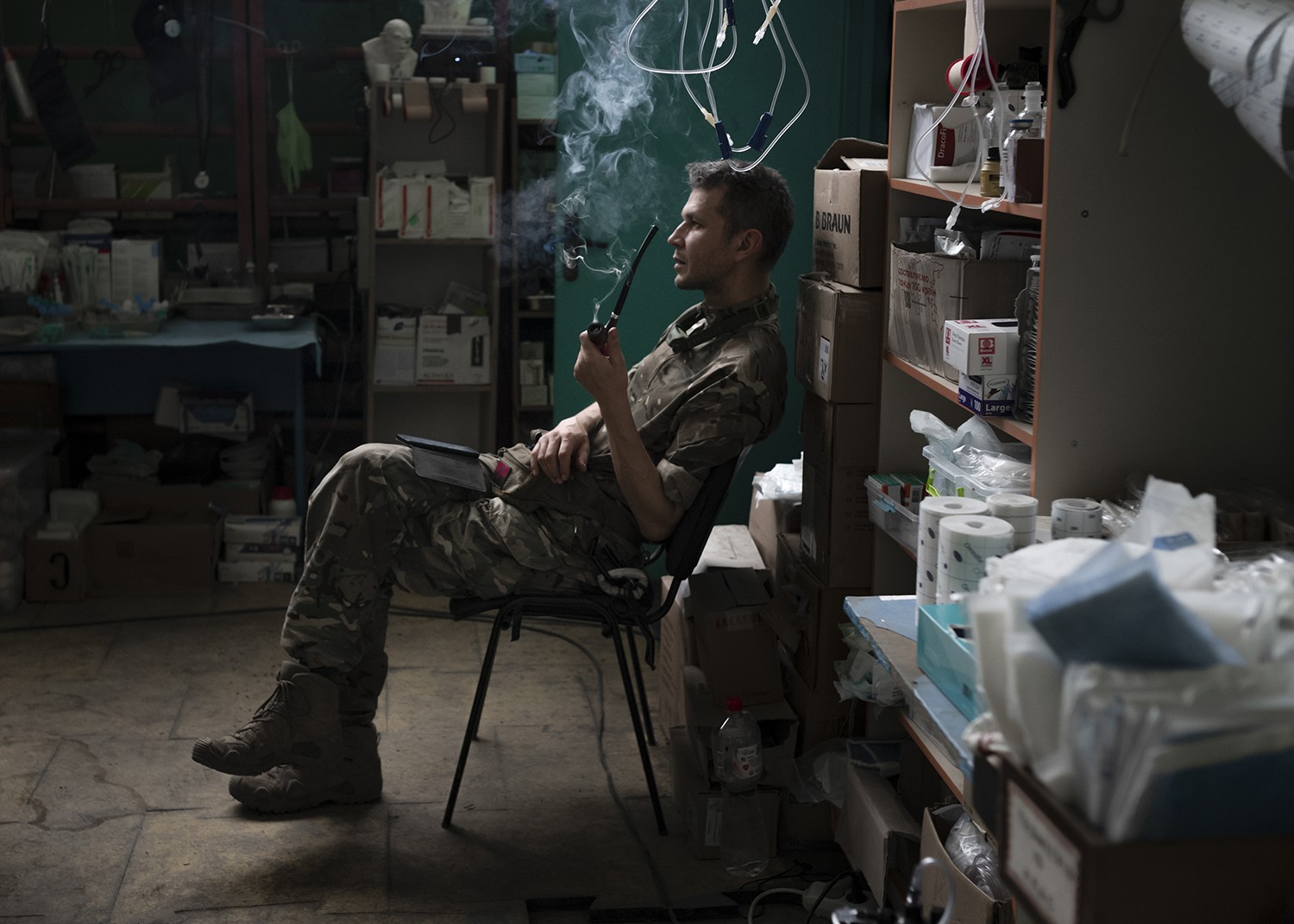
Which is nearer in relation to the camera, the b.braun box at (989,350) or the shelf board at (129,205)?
the b.braun box at (989,350)

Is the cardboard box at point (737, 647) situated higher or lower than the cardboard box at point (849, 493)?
lower

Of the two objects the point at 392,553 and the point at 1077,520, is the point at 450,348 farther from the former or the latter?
the point at 1077,520

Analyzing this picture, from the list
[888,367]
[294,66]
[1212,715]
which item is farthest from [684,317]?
[294,66]

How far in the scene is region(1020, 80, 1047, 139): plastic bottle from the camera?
199 centimetres

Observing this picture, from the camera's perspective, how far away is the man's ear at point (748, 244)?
2838mm

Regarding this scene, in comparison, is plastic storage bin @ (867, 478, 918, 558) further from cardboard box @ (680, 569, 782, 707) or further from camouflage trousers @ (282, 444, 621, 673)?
camouflage trousers @ (282, 444, 621, 673)

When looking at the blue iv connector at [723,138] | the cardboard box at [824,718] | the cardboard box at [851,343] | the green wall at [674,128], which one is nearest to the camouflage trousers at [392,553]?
the cardboard box at [824,718]

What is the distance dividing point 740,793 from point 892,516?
0.64 metres

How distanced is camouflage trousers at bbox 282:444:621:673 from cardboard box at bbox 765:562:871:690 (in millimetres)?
432

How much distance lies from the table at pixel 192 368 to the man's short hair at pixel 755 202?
1.78m

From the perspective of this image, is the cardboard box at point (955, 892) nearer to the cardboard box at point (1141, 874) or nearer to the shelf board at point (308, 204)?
the cardboard box at point (1141, 874)

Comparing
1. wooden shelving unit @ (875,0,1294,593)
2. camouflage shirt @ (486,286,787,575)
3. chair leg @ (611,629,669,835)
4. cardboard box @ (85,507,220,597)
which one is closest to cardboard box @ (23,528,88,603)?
cardboard box @ (85,507,220,597)

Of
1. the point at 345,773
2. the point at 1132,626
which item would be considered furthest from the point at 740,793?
the point at 1132,626

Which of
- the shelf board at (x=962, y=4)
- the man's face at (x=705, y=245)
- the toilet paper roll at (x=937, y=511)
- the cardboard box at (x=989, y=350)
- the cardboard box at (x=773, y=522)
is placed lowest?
the cardboard box at (x=773, y=522)
